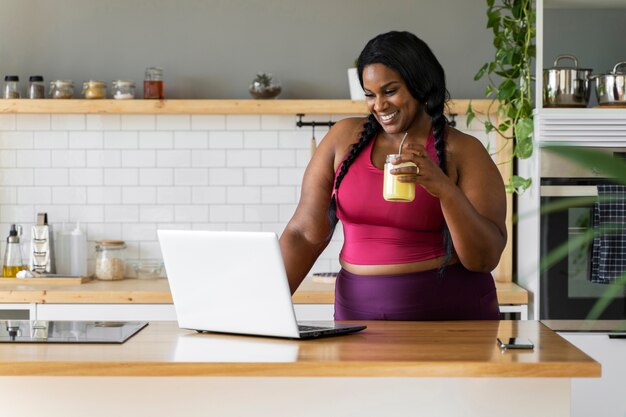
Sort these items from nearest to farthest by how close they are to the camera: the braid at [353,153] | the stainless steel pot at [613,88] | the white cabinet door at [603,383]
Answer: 1. the braid at [353,153]
2. the white cabinet door at [603,383]
3. the stainless steel pot at [613,88]

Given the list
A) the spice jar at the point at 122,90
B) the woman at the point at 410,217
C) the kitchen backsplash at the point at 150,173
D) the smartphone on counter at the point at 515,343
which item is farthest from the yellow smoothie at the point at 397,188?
the spice jar at the point at 122,90

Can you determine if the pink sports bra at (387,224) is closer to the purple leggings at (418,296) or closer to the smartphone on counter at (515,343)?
the purple leggings at (418,296)

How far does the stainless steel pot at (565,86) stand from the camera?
4.09 m

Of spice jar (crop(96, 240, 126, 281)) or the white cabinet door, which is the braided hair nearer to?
the white cabinet door

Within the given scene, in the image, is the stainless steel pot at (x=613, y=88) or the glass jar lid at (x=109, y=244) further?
the glass jar lid at (x=109, y=244)

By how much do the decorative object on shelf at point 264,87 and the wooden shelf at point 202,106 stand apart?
86 millimetres

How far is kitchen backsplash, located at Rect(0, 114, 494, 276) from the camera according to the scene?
15.6ft

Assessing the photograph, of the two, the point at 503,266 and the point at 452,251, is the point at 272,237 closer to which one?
the point at 452,251

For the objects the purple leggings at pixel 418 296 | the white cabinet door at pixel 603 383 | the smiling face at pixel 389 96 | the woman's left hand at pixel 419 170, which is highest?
the smiling face at pixel 389 96

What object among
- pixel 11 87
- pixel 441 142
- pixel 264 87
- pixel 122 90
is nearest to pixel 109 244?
pixel 122 90

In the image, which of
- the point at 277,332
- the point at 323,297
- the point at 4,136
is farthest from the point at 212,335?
the point at 4,136

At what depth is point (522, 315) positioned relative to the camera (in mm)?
4172

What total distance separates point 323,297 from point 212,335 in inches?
70.5

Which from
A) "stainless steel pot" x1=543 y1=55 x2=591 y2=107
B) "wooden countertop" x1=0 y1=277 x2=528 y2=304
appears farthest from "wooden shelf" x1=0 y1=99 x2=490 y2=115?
"wooden countertop" x1=0 y1=277 x2=528 y2=304
